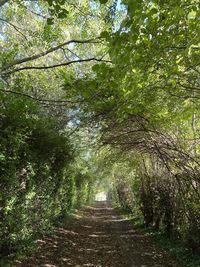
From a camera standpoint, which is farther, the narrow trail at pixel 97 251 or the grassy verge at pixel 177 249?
the narrow trail at pixel 97 251

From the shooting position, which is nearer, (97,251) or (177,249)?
(177,249)

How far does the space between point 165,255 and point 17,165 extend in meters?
5.31

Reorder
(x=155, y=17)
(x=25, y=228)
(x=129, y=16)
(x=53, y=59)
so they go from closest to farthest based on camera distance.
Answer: (x=129, y=16)
(x=155, y=17)
(x=25, y=228)
(x=53, y=59)

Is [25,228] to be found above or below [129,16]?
below

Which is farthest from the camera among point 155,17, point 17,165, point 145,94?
point 17,165

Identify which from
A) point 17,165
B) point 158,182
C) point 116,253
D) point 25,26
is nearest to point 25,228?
point 17,165

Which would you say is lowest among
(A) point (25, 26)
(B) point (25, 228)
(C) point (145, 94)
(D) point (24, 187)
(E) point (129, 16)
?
(B) point (25, 228)

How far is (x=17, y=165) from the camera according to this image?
27.6 ft

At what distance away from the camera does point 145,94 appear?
7.01 meters

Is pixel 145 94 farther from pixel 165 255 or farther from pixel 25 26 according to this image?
pixel 25 26

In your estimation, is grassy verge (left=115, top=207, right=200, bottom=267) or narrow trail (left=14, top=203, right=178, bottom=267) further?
narrow trail (left=14, top=203, right=178, bottom=267)

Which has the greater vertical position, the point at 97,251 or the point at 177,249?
the point at 177,249

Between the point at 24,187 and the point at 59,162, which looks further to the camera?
the point at 59,162

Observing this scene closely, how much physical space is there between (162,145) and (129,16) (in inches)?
264
